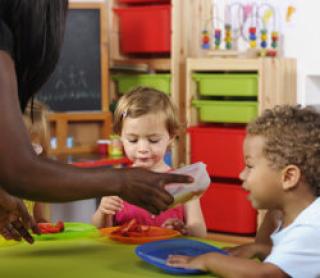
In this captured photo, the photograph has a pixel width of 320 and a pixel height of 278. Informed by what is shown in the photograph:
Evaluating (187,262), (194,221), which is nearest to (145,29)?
(194,221)

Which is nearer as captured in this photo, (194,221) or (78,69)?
(194,221)

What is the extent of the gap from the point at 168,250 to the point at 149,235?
190mm

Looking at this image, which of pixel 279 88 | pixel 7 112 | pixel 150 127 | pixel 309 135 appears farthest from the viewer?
pixel 279 88

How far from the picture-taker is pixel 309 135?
3.90 feet

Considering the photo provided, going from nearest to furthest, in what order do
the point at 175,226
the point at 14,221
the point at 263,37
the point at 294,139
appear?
the point at 294,139 < the point at 14,221 < the point at 175,226 < the point at 263,37

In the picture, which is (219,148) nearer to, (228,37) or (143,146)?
(228,37)

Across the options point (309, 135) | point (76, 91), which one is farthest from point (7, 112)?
point (76, 91)

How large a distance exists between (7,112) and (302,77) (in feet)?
8.93

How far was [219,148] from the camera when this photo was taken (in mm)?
3311

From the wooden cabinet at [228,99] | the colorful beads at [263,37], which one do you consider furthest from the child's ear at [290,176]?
the colorful beads at [263,37]

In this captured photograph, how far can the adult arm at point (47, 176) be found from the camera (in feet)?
2.78

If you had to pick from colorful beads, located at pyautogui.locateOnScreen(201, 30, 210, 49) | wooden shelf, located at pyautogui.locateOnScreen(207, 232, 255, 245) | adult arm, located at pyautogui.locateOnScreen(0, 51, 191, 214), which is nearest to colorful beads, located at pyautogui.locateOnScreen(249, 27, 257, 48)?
colorful beads, located at pyautogui.locateOnScreen(201, 30, 210, 49)

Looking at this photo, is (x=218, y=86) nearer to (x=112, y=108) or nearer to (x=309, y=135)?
(x=112, y=108)

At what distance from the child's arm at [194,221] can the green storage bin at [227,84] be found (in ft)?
5.26
